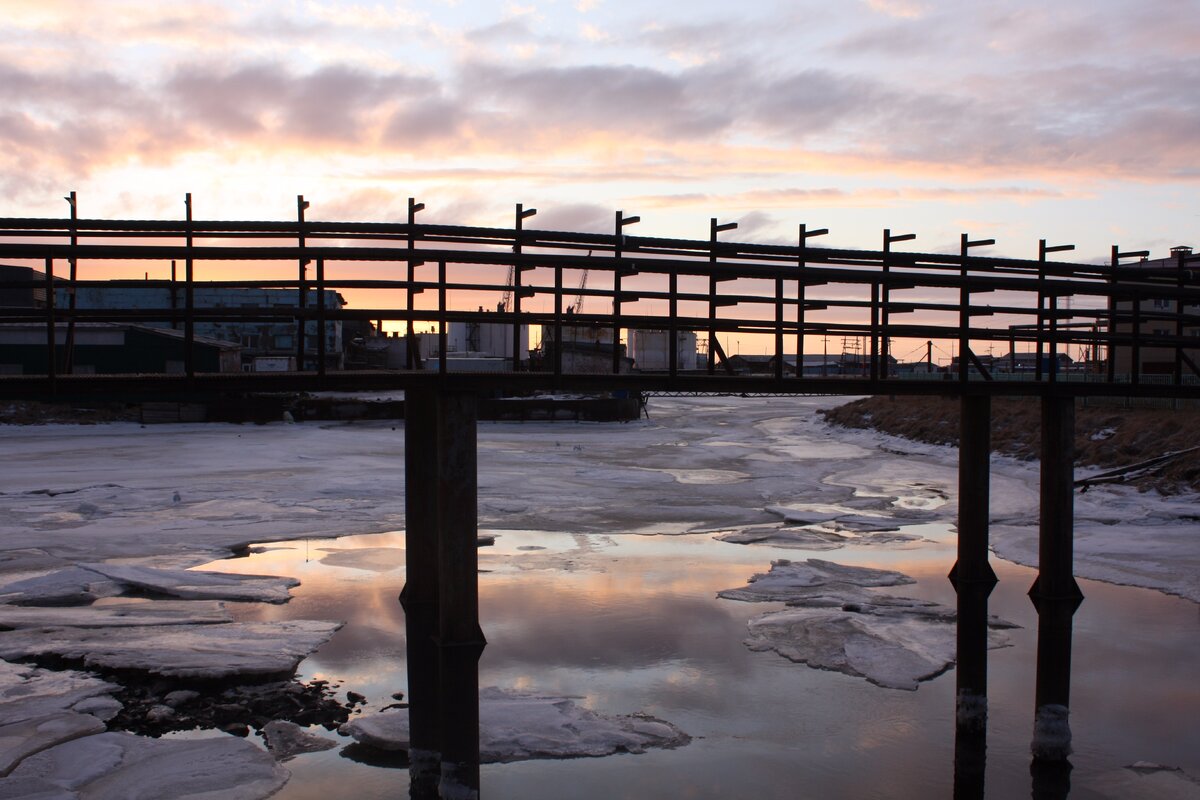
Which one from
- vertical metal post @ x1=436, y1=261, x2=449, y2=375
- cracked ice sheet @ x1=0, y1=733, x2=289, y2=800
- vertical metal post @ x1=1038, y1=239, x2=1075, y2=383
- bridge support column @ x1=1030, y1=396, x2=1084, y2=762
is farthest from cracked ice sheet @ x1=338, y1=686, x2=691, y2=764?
vertical metal post @ x1=1038, y1=239, x2=1075, y2=383

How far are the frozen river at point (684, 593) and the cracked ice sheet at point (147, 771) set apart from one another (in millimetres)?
448

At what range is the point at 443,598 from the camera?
12.6m

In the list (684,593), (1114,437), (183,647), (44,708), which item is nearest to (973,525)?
(684,593)

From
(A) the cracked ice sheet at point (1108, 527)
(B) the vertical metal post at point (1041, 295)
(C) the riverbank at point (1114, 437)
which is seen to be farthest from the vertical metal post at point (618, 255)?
(C) the riverbank at point (1114, 437)

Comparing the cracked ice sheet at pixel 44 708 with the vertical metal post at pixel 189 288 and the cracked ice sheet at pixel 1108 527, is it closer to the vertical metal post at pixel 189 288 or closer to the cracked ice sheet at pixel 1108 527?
the vertical metal post at pixel 189 288

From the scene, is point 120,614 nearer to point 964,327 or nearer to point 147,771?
point 147,771

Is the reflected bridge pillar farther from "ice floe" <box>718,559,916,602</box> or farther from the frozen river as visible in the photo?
"ice floe" <box>718,559,916,602</box>

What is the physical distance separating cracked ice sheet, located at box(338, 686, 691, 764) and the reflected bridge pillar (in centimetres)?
17

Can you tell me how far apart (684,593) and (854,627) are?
326 cm

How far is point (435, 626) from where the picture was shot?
14.4 metres

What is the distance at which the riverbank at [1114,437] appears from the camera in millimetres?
26750

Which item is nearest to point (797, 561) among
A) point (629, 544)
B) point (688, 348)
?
point (629, 544)

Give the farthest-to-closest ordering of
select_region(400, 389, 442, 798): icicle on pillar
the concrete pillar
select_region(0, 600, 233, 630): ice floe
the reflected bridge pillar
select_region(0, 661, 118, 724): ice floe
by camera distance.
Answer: the concrete pillar
select_region(400, 389, 442, 798): icicle on pillar
select_region(0, 600, 233, 630): ice floe
select_region(0, 661, 118, 724): ice floe
the reflected bridge pillar

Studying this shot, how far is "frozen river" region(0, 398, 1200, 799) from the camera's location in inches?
395
